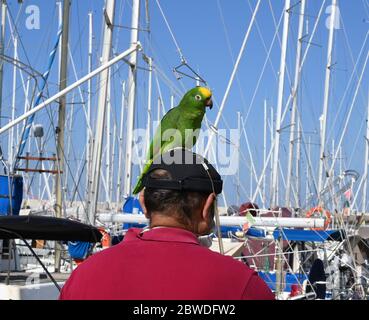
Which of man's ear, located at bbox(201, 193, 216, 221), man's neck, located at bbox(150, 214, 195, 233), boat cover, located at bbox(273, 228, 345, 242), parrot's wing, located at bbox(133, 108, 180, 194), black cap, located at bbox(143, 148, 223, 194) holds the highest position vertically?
parrot's wing, located at bbox(133, 108, 180, 194)

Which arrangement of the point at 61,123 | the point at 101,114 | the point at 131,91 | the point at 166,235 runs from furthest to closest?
the point at 131,91 → the point at 61,123 → the point at 101,114 → the point at 166,235

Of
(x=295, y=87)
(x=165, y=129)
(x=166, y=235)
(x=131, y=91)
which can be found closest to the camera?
(x=166, y=235)

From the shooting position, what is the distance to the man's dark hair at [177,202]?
105 inches

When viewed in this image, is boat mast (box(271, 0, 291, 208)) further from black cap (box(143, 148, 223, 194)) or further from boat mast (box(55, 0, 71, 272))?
black cap (box(143, 148, 223, 194))

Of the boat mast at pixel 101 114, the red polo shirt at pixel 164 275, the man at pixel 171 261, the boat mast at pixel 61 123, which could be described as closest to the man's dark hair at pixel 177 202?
the man at pixel 171 261

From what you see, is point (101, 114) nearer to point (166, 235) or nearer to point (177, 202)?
point (177, 202)

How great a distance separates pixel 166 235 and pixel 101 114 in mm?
9767

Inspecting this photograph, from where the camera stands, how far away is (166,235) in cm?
252

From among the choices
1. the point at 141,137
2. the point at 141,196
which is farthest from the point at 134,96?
the point at 141,196

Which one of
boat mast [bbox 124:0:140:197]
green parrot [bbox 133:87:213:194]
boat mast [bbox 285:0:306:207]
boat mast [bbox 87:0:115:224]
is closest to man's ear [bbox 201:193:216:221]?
green parrot [bbox 133:87:213:194]

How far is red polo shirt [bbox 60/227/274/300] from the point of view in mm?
2346

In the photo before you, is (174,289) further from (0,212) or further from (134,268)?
(0,212)

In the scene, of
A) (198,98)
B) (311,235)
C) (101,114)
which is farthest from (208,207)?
(311,235)

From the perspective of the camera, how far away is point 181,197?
2676 millimetres
